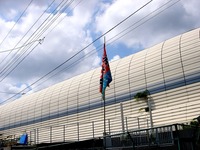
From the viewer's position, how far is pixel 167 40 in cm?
2791

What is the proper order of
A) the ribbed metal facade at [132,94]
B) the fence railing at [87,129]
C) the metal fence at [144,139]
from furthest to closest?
the fence railing at [87,129] < the ribbed metal facade at [132,94] < the metal fence at [144,139]

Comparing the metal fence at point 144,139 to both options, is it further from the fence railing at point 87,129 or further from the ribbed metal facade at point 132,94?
the fence railing at point 87,129

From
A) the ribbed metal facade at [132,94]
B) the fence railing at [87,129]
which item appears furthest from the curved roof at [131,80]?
the fence railing at [87,129]

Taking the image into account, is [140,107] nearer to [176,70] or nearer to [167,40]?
[176,70]

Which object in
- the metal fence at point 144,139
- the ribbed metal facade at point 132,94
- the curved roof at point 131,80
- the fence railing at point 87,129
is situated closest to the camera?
the metal fence at point 144,139

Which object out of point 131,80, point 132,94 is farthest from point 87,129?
point 131,80

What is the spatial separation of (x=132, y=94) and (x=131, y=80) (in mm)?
1351

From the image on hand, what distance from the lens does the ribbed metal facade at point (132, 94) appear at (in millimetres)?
23453

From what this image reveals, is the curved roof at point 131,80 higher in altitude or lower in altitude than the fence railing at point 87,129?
higher

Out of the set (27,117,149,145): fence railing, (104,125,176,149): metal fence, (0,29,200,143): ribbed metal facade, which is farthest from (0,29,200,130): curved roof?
(104,125,176,149): metal fence

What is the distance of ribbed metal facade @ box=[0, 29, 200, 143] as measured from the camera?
23.5m

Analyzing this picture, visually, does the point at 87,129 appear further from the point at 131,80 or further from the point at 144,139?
the point at 144,139

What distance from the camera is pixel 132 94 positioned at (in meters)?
27.6

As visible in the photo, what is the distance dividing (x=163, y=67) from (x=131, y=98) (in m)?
4.16
